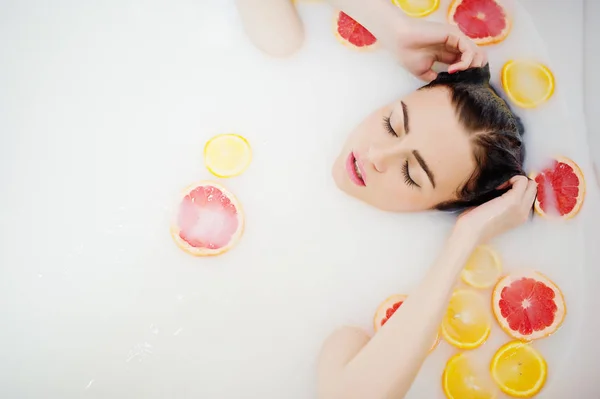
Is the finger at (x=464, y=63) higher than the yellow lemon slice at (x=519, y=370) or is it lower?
higher

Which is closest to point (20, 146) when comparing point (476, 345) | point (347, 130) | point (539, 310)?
point (347, 130)

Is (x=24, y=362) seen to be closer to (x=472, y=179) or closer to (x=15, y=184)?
(x=15, y=184)

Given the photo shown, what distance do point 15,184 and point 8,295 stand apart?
344 mm

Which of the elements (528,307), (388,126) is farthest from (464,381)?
(388,126)

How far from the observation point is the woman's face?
151 centimetres

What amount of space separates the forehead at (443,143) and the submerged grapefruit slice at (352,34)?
51cm

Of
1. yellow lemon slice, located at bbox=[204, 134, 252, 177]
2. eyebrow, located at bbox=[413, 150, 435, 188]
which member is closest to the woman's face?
eyebrow, located at bbox=[413, 150, 435, 188]

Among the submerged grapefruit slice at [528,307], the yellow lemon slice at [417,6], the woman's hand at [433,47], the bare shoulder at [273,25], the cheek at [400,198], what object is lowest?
the submerged grapefruit slice at [528,307]

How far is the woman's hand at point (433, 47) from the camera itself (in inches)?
65.7

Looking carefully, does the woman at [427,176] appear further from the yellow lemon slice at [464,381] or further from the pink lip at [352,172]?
the yellow lemon slice at [464,381]

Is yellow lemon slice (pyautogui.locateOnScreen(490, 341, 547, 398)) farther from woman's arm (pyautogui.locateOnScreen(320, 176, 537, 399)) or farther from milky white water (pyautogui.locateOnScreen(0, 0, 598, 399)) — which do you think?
woman's arm (pyautogui.locateOnScreen(320, 176, 537, 399))

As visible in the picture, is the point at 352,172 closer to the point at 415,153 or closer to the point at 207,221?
the point at 415,153

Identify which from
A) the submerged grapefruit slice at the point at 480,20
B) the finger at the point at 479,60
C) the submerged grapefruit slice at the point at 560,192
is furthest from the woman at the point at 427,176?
the submerged grapefruit slice at the point at 480,20

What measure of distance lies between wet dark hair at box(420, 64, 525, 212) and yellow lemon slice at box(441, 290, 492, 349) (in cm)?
30
